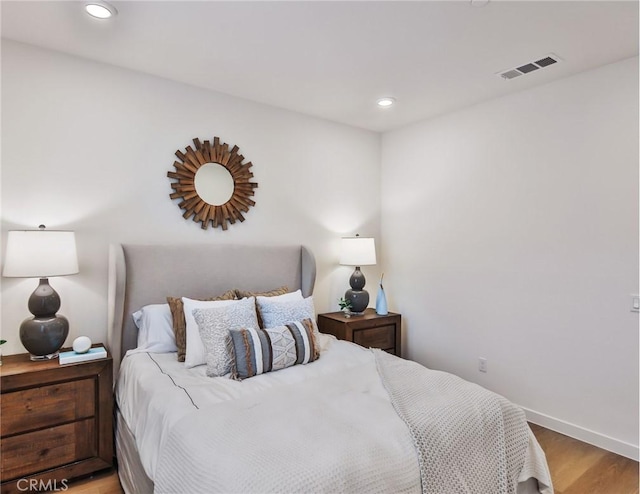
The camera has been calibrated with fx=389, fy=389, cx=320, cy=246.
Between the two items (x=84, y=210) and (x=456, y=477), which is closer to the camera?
(x=456, y=477)

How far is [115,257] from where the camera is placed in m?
2.58

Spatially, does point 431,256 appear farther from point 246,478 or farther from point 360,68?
point 246,478

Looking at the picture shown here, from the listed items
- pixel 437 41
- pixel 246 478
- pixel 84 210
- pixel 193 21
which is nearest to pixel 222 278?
pixel 84 210

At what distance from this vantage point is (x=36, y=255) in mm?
2178

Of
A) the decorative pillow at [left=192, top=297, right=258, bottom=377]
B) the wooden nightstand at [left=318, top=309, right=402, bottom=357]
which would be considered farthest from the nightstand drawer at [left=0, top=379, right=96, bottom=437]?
the wooden nightstand at [left=318, top=309, right=402, bottom=357]

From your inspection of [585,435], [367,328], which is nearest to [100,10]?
[367,328]

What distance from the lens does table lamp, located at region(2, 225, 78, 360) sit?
2.15m

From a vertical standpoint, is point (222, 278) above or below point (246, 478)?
above

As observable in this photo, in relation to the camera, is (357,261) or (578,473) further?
(357,261)

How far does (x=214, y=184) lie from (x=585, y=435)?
3.33 metres

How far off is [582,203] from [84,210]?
3480mm

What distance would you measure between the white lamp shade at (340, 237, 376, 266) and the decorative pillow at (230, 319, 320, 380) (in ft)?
4.36

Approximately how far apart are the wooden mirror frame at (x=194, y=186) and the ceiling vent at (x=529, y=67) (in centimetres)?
209

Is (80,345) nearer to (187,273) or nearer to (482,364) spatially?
(187,273)
